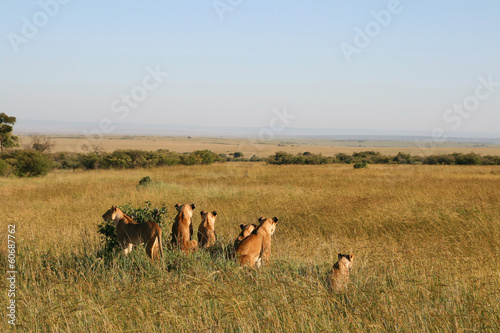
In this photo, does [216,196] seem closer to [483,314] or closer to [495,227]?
[495,227]

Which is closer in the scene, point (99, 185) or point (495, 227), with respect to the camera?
point (495, 227)

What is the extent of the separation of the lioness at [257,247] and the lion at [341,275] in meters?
0.88

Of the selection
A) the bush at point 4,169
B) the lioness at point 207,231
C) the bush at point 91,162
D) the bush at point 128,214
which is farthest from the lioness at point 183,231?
the bush at point 91,162

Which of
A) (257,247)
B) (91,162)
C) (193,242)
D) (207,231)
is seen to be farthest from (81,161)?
(257,247)

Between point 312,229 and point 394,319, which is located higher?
point 394,319

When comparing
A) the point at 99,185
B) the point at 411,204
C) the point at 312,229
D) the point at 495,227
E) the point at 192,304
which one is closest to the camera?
the point at 192,304

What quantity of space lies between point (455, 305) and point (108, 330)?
289 cm

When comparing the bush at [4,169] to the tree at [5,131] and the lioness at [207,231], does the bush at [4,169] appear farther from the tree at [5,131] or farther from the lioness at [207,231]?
the lioness at [207,231]

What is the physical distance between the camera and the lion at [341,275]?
3703mm

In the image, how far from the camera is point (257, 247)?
4.36 m

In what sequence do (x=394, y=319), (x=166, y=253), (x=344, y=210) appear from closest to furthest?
(x=394, y=319)
(x=166, y=253)
(x=344, y=210)

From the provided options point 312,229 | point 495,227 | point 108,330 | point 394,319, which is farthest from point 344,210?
point 108,330

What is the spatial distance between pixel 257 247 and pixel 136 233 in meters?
1.41

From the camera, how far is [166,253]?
483 cm
